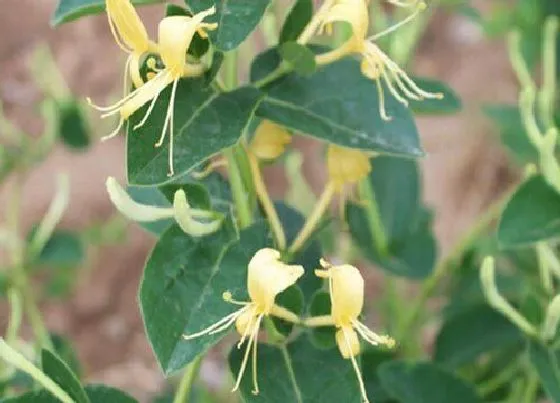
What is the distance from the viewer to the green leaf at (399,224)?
0.82 meters

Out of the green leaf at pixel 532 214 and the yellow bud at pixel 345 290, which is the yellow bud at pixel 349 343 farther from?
the green leaf at pixel 532 214

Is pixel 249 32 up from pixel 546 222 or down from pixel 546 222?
up

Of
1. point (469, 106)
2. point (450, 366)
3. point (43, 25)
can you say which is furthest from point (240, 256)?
point (43, 25)

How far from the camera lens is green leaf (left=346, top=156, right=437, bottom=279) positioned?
0.82 meters

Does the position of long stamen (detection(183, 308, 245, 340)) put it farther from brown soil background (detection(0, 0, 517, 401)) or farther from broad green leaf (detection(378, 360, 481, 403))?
brown soil background (detection(0, 0, 517, 401))

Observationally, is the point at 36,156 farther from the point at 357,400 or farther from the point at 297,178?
the point at 357,400

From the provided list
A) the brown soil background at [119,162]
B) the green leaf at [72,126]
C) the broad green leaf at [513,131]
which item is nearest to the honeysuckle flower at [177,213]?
the green leaf at [72,126]

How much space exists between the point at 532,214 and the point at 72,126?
A: 465mm

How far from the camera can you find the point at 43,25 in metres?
2.02

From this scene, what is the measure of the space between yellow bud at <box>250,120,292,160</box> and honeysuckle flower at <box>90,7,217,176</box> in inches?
3.7

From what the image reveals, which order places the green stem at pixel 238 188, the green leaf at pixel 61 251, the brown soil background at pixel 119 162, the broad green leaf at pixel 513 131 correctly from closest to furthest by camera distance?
1. the green stem at pixel 238 188
2. the green leaf at pixel 61 251
3. the broad green leaf at pixel 513 131
4. the brown soil background at pixel 119 162

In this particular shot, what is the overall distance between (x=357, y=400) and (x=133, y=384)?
1.06 m

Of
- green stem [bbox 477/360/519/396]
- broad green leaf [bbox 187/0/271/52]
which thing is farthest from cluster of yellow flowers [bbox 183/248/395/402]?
green stem [bbox 477/360/519/396]

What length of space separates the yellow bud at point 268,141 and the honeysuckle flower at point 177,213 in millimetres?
52
